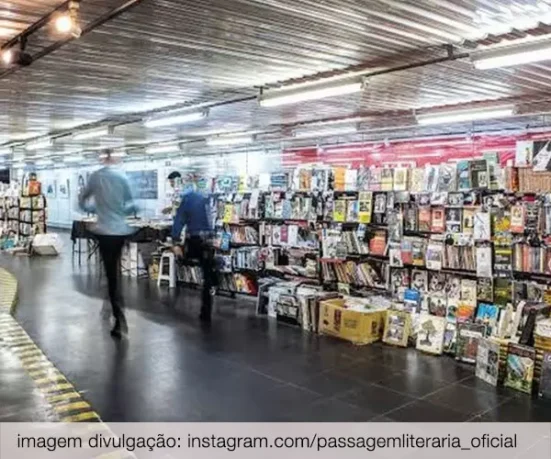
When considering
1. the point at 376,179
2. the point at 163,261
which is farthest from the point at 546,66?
the point at 163,261

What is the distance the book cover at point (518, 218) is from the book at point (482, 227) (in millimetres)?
246

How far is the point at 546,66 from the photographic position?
5988 millimetres

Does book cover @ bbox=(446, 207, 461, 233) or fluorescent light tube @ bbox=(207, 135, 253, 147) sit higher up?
fluorescent light tube @ bbox=(207, 135, 253, 147)

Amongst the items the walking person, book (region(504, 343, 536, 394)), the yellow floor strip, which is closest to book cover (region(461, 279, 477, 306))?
book (region(504, 343, 536, 394))

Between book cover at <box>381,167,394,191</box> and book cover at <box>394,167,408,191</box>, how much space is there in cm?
6

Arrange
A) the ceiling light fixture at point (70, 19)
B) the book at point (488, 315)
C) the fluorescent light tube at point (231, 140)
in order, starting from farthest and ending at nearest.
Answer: the fluorescent light tube at point (231, 140) → the book at point (488, 315) → the ceiling light fixture at point (70, 19)

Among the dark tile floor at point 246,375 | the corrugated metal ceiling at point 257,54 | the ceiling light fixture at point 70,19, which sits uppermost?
the corrugated metal ceiling at point 257,54

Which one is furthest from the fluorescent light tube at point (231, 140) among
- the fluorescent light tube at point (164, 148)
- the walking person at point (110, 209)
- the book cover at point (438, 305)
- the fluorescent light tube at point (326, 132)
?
the book cover at point (438, 305)

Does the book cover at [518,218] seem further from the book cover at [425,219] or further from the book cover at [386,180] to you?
the book cover at [386,180]

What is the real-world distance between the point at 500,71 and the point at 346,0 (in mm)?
3026

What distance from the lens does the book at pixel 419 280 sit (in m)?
6.82

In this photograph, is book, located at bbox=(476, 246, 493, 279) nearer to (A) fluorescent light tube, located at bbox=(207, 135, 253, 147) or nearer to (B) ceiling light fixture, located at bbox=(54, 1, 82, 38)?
(B) ceiling light fixture, located at bbox=(54, 1, 82, 38)

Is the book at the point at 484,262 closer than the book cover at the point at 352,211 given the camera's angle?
Yes

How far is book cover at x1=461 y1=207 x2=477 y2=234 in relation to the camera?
625 centimetres
